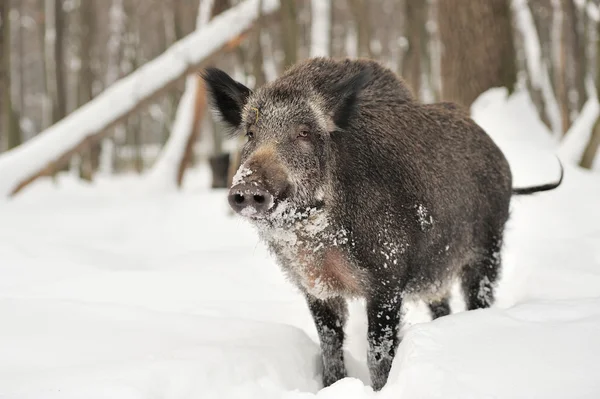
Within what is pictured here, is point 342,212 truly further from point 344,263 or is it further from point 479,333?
point 479,333

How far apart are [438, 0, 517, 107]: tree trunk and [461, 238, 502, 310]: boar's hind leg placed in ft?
13.3

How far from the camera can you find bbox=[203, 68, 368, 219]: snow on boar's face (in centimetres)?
296

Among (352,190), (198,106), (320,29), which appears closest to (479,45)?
(320,29)

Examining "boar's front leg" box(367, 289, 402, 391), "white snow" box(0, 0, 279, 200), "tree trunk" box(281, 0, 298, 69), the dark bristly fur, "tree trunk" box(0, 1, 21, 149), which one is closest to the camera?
the dark bristly fur

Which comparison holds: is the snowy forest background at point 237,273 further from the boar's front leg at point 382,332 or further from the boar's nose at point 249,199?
the boar's nose at point 249,199

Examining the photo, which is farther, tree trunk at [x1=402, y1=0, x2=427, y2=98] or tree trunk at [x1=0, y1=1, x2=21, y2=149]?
tree trunk at [x1=402, y1=0, x2=427, y2=98]

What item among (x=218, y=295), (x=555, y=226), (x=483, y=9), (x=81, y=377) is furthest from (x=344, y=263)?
(x=483, y=9)

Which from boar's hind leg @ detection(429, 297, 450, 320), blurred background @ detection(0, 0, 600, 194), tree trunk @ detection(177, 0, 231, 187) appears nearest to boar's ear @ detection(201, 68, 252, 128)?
blurred background @ detection(0, 0, 600, 194)

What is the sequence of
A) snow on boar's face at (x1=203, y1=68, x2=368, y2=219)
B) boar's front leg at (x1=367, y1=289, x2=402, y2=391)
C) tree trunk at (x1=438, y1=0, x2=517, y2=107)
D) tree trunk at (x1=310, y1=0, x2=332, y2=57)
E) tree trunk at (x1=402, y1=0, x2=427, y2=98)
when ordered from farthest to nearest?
tree trunk at (x1=402, y1=0, x2=427, y2=98), tree trunk at (x1=310, y1=0, x2=332, y2=57), tree trunk at (x1=438, y1=0, x2=517, y2=107), boar's front leg at (x1=367, y1=289, x2=402, y2=391), snow on boar's face at (x1=203, y1=68, x2=368, y2=219)

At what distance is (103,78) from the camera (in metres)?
32.1

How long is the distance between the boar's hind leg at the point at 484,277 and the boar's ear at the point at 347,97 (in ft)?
4.99

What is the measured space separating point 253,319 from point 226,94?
164cm

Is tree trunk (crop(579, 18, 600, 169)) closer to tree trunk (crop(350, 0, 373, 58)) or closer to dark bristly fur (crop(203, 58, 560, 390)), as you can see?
dark bristly fur (crop(203, 58, 560, 390))

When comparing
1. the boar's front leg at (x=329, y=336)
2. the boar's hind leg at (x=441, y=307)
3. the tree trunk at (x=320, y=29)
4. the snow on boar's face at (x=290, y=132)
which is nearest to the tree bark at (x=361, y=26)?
the tree trunk at (x=320, y=29)
